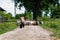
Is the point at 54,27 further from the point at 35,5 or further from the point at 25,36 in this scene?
the point at 35,5

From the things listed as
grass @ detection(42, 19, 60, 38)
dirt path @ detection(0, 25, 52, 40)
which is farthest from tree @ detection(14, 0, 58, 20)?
dirt path @ detection(0, 25, 52, 40)

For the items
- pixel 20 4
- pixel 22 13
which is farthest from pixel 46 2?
pixel 22 13

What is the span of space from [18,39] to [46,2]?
3968cm

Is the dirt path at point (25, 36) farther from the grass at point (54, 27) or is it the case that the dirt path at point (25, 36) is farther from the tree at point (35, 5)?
the tree at point (35, 5)

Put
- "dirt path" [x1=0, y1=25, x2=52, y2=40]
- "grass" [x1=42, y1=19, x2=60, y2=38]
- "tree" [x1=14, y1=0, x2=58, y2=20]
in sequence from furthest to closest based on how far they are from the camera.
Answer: "tree" [x1=14, y1=0, x2=58, y2=20] < "grass" [x1=42, y1=19, x2=60, y2=38] < "dirt path" [x1=0, y1=25, x2=52, y2=40]

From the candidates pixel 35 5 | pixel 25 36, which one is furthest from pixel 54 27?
pixel 35 5

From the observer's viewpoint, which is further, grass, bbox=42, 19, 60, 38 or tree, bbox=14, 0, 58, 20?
tree, bbox=14, 0, 58, 20

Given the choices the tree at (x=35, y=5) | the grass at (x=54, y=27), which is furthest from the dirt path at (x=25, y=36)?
the tree at (x=35, y=5)

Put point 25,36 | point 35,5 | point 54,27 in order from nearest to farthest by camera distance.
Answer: point 25,36
point 54,27
point 35,5

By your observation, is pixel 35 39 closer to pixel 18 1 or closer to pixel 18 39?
pixel 18 39

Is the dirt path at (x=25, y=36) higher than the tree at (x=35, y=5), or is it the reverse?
the tree at (x=35, y=5)

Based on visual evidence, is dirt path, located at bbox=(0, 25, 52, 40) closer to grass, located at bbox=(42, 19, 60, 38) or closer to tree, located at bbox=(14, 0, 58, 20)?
grass, located at bbox=(42, 19, 60, 38)

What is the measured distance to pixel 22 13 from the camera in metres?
69.8

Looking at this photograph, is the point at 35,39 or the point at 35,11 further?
the point at 35,11
